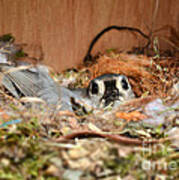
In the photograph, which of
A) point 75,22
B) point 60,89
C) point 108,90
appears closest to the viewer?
point 60,89

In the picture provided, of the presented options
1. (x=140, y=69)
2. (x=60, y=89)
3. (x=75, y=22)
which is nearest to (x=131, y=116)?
(x=60, y=89)

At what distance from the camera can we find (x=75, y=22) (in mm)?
1885

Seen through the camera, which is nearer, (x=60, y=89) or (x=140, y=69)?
(x=60, y=89)

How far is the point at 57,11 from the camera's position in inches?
69.9

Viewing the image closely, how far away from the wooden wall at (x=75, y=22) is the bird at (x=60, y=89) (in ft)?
1.35

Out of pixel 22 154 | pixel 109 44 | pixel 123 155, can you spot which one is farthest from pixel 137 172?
pixel 109 44

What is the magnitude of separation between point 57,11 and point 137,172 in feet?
4.47

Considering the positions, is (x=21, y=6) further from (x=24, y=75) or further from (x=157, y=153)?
(x=157, y=153)

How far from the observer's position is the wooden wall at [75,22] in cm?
166

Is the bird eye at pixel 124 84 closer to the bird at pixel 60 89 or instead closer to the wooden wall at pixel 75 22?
the bird at pixel 60 89

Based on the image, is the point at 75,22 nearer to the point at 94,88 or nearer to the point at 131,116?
the point at 94,88

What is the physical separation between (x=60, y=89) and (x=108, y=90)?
0.36 meters

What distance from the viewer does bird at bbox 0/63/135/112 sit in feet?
4.00

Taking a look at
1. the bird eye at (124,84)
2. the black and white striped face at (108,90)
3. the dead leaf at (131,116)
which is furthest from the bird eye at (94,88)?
the dead leaf at (131,116)
